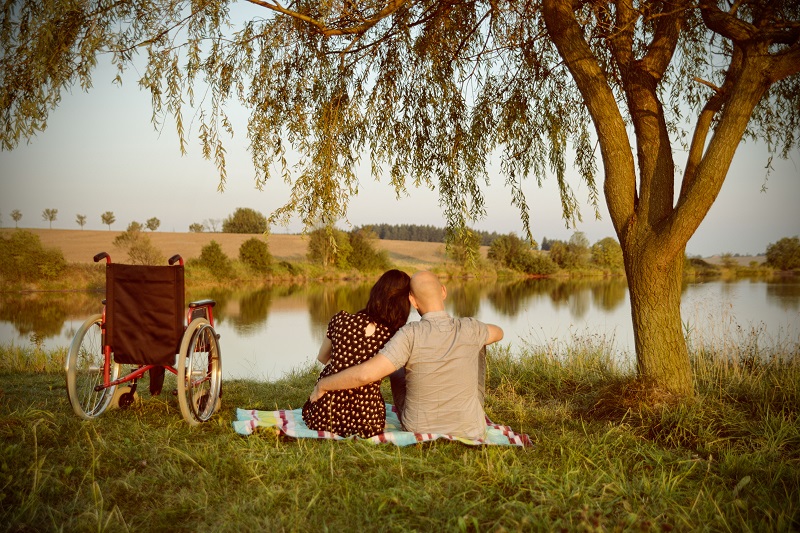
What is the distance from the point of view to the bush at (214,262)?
26750 mm

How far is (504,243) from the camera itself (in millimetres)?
37438

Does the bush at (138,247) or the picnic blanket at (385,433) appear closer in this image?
the picnic blanket at (385,433)

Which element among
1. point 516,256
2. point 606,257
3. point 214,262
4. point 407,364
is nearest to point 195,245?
point 214,262

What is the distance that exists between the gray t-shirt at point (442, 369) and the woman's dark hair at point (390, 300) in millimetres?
228

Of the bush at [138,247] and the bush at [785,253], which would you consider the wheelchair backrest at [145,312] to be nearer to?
the bush at [138,247]

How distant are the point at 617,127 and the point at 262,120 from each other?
2952 millimetres

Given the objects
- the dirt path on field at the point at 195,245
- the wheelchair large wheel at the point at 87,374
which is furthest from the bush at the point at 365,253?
the wheelchair large wheel at the point at 87,374

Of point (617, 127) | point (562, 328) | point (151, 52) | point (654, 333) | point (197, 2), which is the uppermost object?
point (197, 2)

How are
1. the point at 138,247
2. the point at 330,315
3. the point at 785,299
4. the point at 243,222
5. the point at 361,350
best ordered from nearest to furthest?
the point at 361,350 < the point at 330,315 < the point at 785,299 < the point at 138,247 < the point at 243,222

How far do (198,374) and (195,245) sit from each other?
3940 centimetres

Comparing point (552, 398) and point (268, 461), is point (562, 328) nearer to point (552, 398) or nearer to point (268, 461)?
point (552, 398)

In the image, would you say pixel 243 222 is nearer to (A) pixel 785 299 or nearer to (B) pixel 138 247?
(B) pixel 138 247

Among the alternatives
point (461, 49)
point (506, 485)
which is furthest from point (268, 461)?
point (461, 49)

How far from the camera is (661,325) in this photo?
4.36m
